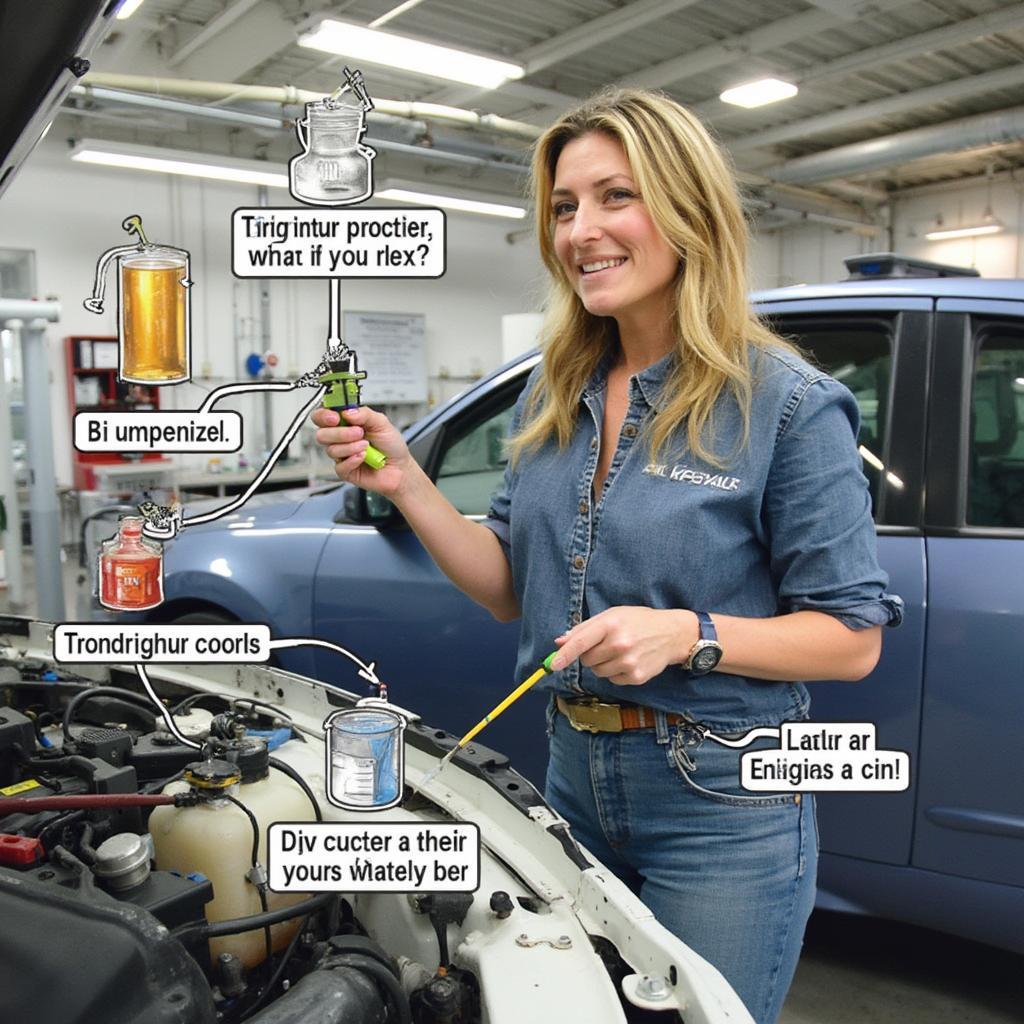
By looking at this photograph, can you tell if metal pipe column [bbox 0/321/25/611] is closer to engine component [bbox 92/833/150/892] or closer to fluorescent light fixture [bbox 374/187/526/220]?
fluorescent light fixture [bbox 374/187/526/220]

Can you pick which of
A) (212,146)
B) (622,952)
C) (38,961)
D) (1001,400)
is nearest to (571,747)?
(622,952)

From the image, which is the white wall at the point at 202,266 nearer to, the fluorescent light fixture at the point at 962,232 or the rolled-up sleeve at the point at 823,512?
the rolled-up sleeve at the point at 823,512

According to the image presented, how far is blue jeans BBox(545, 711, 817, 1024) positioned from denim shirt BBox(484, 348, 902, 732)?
0.06 m

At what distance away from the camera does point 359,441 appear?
2.64 feet

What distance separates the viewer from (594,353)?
1.13m

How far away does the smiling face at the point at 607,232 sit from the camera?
92 cm

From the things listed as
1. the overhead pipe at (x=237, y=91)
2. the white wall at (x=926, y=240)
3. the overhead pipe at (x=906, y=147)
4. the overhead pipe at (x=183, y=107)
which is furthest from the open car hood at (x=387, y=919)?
the white wall at (x=926, y=240)

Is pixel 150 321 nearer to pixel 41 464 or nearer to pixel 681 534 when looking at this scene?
pixel 681 534

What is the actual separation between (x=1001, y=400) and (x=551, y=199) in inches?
45.0

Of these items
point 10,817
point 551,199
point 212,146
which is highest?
point 212,146

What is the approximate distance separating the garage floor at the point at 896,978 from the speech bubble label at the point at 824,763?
1.17 meters

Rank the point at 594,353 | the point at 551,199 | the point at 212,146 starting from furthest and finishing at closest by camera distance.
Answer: the point at 212,146 < the point at 594,353 < the point at 551,199

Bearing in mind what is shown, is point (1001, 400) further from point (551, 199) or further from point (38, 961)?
point (38, 961)

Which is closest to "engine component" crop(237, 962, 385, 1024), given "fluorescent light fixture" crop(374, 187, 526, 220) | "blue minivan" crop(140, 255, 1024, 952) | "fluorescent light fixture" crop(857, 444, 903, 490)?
"fluorescent light fixture" crop(374, 187, 526, 220)
